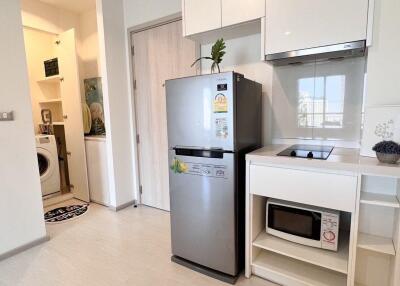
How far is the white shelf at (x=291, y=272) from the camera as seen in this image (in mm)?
1598

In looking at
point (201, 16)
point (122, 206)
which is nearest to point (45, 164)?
point (122, 206)

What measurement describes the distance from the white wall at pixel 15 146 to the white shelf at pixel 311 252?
6.71 ft

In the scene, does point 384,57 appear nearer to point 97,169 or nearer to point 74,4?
point 97,169

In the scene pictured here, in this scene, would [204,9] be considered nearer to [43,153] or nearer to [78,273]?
[78,273]

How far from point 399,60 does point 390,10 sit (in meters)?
0.29

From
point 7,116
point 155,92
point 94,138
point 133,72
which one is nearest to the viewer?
point 7,116

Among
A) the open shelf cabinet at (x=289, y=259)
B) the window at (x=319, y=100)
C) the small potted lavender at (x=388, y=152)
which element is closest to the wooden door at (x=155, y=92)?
the window at (x=319, y=100)

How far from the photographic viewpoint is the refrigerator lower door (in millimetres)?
1682

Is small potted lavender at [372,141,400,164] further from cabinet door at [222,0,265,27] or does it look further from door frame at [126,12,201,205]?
door frame at [126,12,201,205]

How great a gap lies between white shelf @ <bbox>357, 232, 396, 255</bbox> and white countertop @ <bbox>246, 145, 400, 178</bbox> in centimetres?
46

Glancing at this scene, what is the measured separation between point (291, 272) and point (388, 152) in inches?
39.3

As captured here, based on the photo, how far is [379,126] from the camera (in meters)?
1.45

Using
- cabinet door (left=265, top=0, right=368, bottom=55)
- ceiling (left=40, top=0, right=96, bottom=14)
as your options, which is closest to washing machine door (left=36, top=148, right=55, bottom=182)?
ceiling (left=40, top=0, right=96, bottom=14)

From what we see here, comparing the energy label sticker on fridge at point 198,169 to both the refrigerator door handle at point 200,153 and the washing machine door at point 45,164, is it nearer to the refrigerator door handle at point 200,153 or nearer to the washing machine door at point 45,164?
Result: the refrigerator door handle at point 200,153
